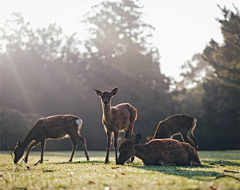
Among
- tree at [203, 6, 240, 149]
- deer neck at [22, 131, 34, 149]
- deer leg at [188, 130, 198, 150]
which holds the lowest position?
deer neck at [22, 131, 34, 149]

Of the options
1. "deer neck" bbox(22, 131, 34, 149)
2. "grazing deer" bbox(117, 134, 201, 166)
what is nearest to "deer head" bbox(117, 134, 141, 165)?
"grazing deer" bbox(117, 134, 201, 166)

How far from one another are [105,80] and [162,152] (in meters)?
30.8

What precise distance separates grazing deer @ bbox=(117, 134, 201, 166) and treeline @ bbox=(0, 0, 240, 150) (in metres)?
22.7

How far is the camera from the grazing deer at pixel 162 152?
25.9ft

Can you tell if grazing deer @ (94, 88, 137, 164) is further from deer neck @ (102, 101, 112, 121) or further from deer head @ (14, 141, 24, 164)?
deer head @ (14, 141, 24, 164)

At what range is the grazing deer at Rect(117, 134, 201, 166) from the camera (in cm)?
789

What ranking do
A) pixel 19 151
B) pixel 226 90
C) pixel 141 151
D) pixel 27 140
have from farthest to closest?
pixel 226 90, pixel 27 140, pixel 19 151, pixel 141 151

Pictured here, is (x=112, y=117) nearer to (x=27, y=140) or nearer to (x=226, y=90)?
(x=27, y=140)

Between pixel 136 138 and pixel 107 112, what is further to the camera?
pixel 107 112

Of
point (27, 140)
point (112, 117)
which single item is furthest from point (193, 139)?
Answer: point (27, 140)

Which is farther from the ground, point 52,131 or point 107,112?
point 107,112

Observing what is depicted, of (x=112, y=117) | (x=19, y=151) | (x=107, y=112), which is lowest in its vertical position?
(x=19, y=151)

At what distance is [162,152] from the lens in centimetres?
795

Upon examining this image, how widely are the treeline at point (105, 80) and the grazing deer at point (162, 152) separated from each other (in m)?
22.7
